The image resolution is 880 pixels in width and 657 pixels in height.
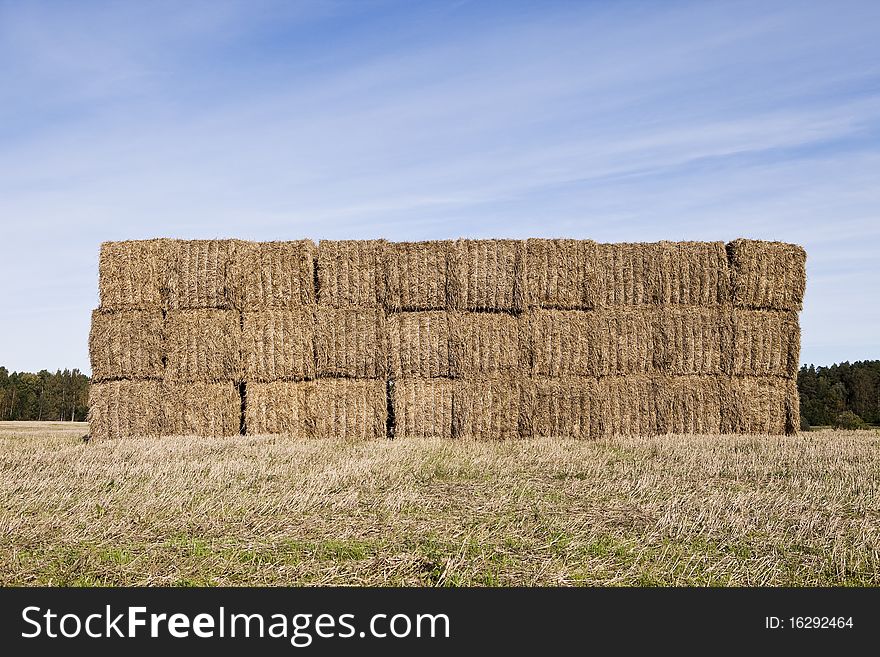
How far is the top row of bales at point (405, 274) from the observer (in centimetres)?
1842

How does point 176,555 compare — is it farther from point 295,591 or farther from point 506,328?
point 506,328

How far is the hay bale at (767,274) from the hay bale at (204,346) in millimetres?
11291

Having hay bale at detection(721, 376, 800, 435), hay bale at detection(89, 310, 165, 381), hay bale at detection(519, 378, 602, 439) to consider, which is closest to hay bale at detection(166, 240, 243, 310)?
hay bale at detection(89, 310, 165, 381)

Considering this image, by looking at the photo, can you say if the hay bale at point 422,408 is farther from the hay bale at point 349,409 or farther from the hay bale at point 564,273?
the hay bale at point 564,273

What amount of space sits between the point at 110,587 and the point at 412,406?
1238 centimetres

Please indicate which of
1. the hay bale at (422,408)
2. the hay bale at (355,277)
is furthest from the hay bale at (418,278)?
the hay bale at (422,408)

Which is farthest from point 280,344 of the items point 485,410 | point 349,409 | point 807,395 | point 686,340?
point 807,395

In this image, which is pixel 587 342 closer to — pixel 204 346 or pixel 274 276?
pixel 274 276

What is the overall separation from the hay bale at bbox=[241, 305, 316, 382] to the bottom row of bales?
0.97ft

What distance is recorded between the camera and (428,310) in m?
18.5

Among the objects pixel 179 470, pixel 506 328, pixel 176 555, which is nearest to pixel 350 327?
pixel 506 328

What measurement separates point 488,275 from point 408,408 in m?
3.41

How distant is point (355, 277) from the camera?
18.4 metres

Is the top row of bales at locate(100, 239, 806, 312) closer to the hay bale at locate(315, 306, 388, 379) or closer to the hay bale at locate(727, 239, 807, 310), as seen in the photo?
the hay bale at locate(315, 306, 388, 379)
